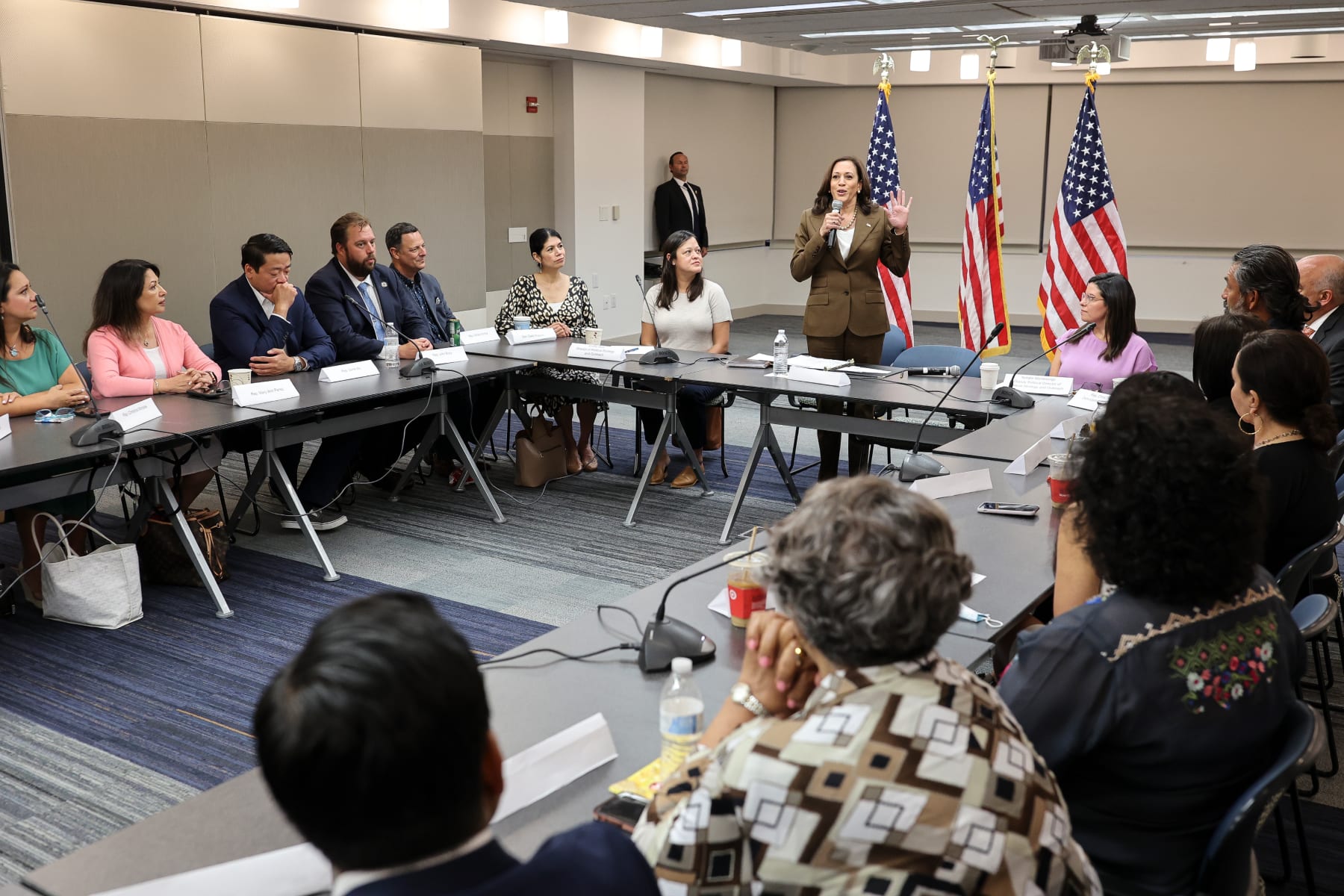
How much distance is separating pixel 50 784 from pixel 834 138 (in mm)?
10592

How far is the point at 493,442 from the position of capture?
6777mm

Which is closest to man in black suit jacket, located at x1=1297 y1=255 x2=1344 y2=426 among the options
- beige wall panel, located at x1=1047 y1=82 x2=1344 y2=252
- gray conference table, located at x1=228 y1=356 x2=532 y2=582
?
gray conference table, located at x1=228 y1=356 x2=532 y2=582

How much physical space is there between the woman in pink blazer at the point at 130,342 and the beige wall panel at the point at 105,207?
118 cm

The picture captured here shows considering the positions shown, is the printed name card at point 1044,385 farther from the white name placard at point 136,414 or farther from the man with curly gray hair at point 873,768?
the man with curly gray hair at point 873,768

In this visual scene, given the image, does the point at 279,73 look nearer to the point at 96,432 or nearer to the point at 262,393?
the point at 262,393

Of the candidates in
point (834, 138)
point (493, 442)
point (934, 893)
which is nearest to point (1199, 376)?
point (934, 893)

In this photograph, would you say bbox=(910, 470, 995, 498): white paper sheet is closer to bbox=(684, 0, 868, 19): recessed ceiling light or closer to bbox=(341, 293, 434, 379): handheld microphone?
bbox=(341, 293, 434, 379): handheld microphone

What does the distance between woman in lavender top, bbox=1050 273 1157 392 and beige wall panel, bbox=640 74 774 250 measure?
229 inches

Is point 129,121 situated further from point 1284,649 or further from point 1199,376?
point 1284,649

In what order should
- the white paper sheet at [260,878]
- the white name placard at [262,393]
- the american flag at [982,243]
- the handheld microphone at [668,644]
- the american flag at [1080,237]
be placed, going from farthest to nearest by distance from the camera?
1. the american flag at [982,243]
2. the american flag at [1080,237]
3. the white name placard at [262,393]
4. the handheld microphone at [668,644]
5. the white paper sheet at [260,878]

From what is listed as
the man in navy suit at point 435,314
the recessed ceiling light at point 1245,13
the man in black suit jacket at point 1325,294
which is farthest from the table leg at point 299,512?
the recessed ceiling light at point 1245,13

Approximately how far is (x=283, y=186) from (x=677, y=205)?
451 centimetres

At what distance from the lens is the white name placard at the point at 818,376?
500 centimetres

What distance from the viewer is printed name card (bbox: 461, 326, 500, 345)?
6.03 metres
